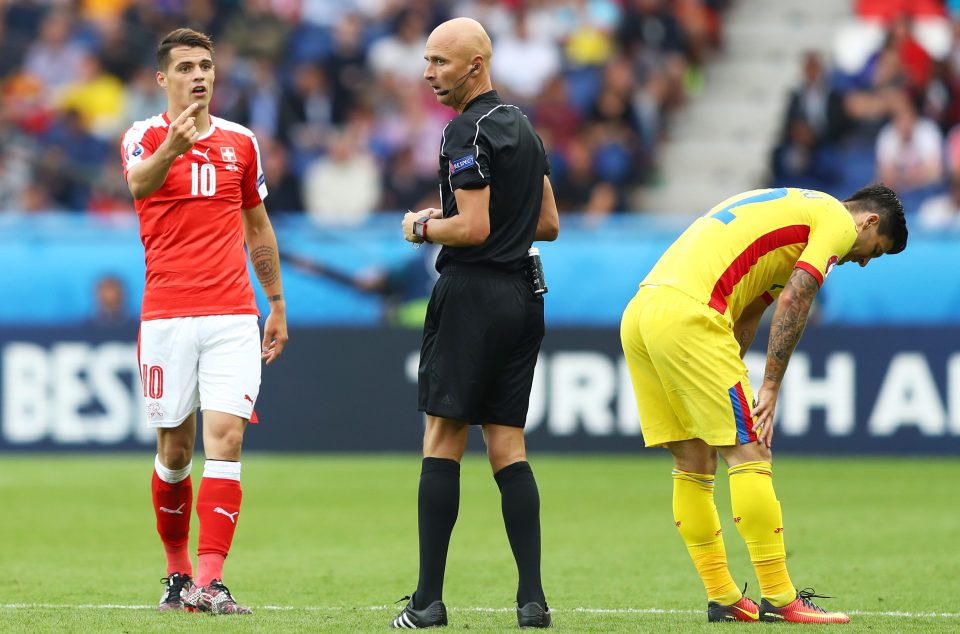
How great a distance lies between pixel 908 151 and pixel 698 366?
413 inches

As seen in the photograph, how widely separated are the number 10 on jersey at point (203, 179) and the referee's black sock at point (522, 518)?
175cm

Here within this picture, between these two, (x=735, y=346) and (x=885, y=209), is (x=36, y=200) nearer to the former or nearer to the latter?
(x=735, y=346)

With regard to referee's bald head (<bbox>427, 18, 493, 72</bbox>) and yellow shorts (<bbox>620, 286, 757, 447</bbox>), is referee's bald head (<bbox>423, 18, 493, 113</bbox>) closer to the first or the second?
referee's bald head (<bbox>427, 18, 493, 72</bbox>)

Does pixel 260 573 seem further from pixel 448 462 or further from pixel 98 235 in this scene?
pixel 98 235

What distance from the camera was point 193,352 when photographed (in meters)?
6.80

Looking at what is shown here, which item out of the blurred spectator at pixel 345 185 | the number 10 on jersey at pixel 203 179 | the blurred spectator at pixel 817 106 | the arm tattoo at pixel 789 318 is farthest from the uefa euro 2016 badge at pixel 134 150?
the blurred spectator at pixel 817 106

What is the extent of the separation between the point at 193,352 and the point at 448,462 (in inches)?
49.9

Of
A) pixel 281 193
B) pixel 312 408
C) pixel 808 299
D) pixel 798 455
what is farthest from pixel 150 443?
pixel 808 299

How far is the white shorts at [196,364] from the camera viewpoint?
267 inches

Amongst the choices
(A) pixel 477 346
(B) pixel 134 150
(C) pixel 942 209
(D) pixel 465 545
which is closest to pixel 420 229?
(A) pixel 477 346

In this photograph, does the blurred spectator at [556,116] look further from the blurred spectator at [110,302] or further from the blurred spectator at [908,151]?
the blurred spectator at [110,302]

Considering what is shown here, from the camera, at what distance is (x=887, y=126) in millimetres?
16516

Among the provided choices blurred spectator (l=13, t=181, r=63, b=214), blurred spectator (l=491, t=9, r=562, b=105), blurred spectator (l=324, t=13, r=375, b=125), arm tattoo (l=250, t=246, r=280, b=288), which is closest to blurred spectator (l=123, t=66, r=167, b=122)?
blurred spectator (l=13, t=181, r=63, b=214)

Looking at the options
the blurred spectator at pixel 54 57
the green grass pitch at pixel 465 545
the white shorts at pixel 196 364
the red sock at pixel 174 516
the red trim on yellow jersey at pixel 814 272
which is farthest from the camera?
the blurred spectator at pixel 54 57
